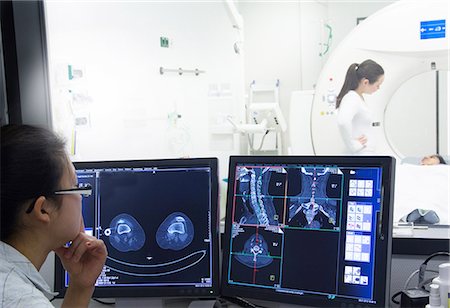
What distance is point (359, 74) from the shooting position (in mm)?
2619

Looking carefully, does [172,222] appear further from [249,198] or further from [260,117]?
[260,117]

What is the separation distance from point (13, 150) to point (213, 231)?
1.69ft

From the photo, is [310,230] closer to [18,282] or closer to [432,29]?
[18,282]

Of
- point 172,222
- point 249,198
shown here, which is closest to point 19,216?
point 172,222

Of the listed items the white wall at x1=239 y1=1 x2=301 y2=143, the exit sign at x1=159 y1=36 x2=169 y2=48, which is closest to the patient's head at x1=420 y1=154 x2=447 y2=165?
the exit sign at x1=159 y1=36 x2=169 y2=48

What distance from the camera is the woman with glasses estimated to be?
832mm

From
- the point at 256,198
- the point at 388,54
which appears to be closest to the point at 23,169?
the point at 256,198

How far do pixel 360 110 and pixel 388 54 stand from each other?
0.33 m

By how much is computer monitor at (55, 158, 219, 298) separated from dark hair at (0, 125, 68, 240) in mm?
311

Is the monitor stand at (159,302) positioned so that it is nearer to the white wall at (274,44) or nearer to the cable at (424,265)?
the cable at (424,265)

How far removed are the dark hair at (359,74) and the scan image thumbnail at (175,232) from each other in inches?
68.1

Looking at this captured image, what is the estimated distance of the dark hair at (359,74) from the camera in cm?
258

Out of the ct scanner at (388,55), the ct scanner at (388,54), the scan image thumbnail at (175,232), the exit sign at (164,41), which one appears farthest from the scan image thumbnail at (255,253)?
the exit sign at (164,41)

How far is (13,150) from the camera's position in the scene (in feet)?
2.78
